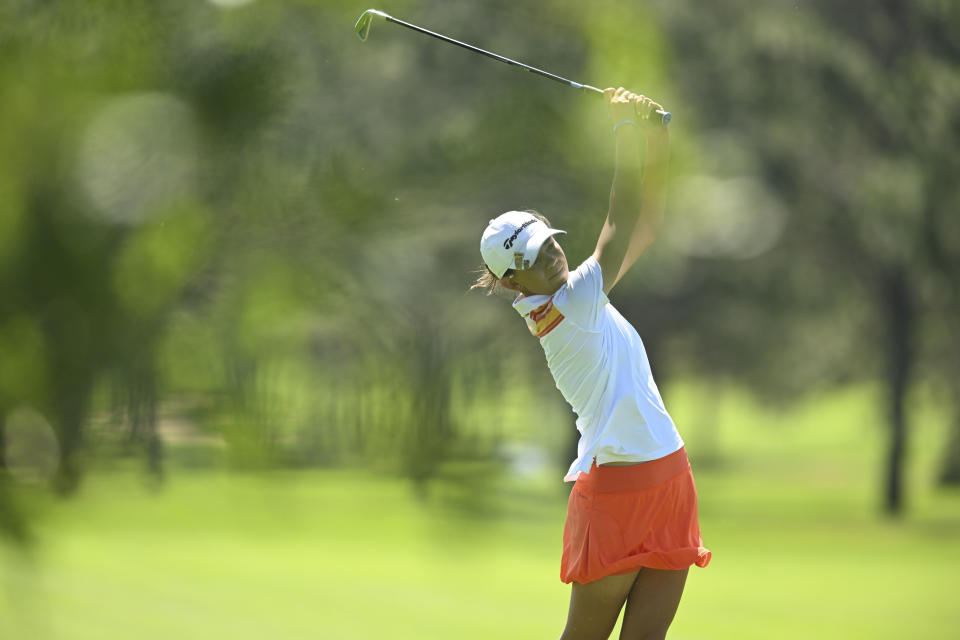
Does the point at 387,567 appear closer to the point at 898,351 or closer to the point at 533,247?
the point at 898,351

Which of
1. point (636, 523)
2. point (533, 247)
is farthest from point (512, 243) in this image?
point (636, 523)

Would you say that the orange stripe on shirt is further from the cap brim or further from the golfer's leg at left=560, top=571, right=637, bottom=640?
the golfer's leg at left=560, top=571, right=637, bottom=640

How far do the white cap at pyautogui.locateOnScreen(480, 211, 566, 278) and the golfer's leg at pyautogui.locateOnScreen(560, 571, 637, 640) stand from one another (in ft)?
2.37

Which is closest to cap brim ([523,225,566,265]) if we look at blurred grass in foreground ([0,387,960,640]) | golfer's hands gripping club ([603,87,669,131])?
golfer's hands gripping club ([603,87,669,131])

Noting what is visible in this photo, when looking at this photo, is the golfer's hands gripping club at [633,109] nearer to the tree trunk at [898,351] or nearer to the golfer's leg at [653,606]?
the golfer's leg at [653,606]

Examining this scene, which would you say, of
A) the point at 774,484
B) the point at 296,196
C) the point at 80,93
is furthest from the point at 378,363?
the point at 774,484

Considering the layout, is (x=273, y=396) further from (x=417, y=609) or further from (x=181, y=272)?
(x=417, y=609)

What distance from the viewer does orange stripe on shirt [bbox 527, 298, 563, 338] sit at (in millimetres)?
2735

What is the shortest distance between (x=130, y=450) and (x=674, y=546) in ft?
14.7

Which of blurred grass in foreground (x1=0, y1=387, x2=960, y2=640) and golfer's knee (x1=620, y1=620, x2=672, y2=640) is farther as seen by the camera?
blurred grass in foreground (x1=0, y1=387, x2=960, y2=640)

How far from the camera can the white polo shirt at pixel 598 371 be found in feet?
8.93

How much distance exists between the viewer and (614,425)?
277 cm

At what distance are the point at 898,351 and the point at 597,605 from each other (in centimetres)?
1047

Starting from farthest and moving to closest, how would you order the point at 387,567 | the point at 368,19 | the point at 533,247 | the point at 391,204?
the point at 387,567
the point at 391,204
the point at 368,19
the point at 533,247
